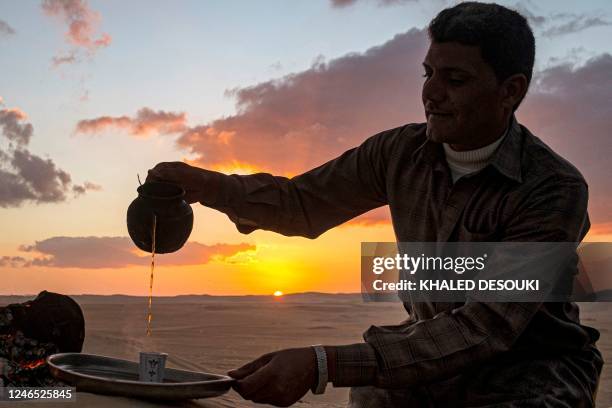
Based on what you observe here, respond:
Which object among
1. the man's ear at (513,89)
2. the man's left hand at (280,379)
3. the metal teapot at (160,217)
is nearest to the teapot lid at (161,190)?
the metal teapot at (160,217)

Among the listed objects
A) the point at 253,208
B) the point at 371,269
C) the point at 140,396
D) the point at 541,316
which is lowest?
the point at 140,396

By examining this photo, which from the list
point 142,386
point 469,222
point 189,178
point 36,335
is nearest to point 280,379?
point 142,386

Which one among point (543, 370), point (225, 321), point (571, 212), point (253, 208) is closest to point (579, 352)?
point (543, 370)

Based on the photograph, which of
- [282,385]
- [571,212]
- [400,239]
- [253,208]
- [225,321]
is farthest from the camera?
[225,321]

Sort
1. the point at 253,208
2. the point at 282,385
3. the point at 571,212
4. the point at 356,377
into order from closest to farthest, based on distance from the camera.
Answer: the point at 282,385, the point at 356,377, the point at 571,212, the point at 253,208

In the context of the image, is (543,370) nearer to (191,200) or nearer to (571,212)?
(571,212)

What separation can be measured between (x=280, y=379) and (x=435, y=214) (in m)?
1.28

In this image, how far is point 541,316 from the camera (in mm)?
3385

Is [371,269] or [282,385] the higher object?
[371,269]

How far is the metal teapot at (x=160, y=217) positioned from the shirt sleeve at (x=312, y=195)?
0.17 m

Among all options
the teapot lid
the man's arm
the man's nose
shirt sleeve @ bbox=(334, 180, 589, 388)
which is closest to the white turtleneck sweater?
the man's nose

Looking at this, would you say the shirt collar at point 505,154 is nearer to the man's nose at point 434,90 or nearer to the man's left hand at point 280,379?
the man's nose at point 434,90

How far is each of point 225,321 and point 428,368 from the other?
14616 mm

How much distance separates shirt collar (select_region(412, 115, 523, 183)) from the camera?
3.48 m
